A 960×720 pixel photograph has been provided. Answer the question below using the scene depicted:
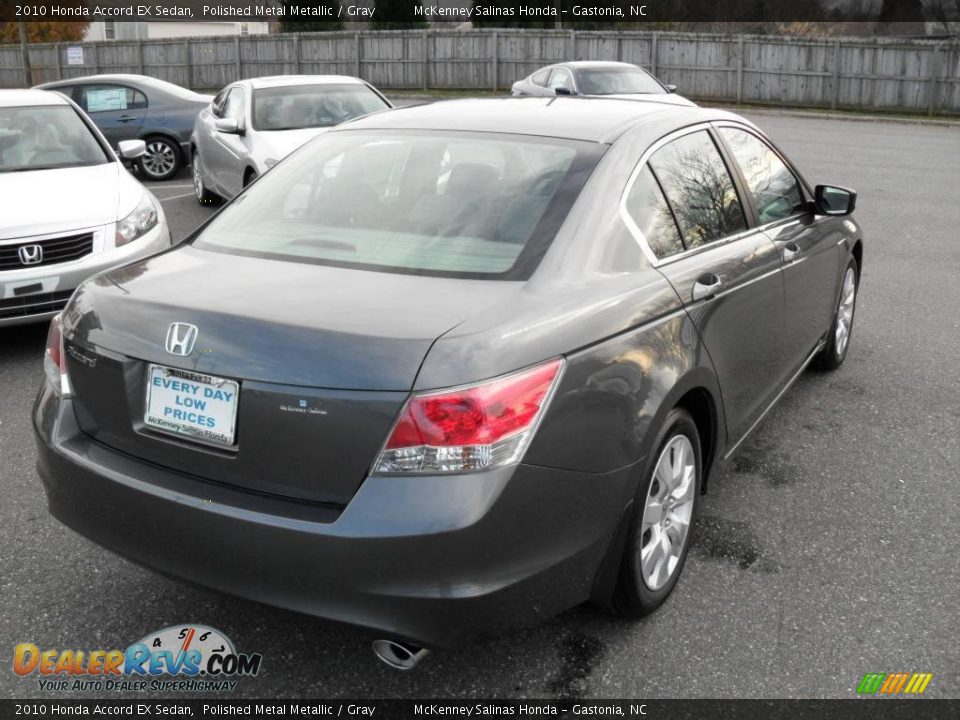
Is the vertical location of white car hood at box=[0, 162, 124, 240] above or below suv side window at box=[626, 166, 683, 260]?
below

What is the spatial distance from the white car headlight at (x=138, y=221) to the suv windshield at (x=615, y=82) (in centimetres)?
1152

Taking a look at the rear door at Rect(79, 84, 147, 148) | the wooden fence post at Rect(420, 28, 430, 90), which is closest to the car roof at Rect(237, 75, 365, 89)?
the rear door at Rect(79, 84, 147, 148)

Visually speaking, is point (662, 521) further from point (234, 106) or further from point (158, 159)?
point (158, 159)

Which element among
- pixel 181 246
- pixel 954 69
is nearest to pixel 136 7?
pixel 954 69

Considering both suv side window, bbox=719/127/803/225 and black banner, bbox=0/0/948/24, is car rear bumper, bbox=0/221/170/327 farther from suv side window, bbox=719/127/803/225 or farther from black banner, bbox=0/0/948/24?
black banner, bbox=0/0/948/24

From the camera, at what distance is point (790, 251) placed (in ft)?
14.5

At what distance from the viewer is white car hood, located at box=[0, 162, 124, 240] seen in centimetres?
615

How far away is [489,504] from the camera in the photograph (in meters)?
2.52

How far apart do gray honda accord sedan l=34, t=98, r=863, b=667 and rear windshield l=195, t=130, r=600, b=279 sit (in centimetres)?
1

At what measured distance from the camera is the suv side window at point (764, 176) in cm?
435

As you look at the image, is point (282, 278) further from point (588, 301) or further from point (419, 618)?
point (419, 618)

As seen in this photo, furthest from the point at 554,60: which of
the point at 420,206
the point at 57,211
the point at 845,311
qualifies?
the point at 420,206

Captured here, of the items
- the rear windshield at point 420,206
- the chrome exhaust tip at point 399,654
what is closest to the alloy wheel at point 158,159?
the rear windshield at point 420,206

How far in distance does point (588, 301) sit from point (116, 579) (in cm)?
195
